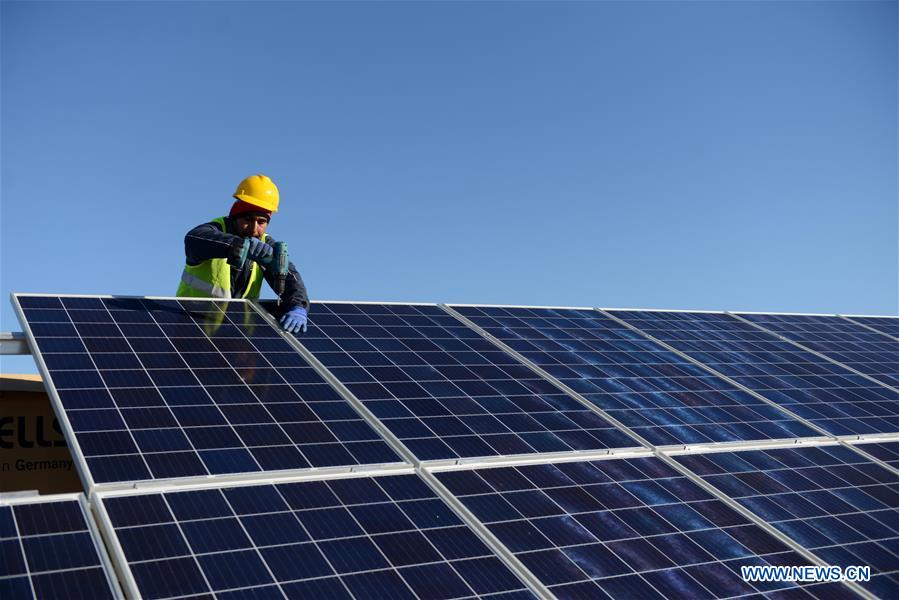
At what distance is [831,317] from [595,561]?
15.0 metres

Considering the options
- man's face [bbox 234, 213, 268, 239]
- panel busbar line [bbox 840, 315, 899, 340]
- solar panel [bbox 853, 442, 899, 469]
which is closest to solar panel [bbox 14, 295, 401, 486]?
man's face [bbox 234, 213, 268, 239]

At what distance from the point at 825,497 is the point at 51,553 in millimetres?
8596

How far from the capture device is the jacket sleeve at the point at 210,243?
13202 millimetres

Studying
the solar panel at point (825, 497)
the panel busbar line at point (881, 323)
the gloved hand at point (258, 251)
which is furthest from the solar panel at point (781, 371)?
the gloved hand at point (258, 251)

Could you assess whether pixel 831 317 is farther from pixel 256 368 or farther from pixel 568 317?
pixel 256 368

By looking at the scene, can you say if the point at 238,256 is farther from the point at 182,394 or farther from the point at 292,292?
the point at 182,394

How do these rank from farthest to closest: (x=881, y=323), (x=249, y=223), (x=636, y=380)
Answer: (x=881, y=323), (x=636, y=380), (x=249, y=223)

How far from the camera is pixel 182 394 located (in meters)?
10.6

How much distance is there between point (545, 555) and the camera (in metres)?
9.20

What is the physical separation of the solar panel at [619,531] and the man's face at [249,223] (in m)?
5.60

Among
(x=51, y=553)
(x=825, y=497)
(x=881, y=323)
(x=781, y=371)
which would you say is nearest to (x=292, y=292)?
(x=51, y=553)

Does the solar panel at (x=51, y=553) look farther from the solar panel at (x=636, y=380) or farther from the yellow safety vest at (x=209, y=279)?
the solar panel at (x=636, y=380)

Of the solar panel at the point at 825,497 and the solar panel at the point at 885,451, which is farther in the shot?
the solar panel at the point at 885,451

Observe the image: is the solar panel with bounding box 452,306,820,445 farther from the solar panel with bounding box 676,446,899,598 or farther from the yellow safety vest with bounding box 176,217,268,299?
the yellow safety vest with bounding box 176,217,268,299
